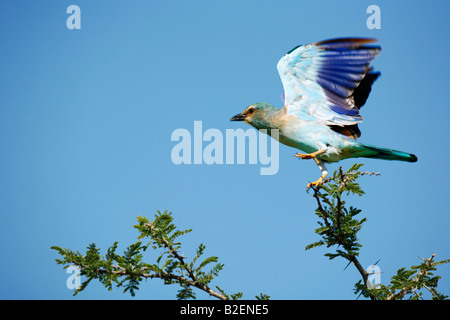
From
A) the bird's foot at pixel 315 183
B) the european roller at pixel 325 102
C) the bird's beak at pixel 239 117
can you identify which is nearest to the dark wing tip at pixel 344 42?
the european roller at pixel 325 102

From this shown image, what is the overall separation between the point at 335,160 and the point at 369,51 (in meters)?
1.63

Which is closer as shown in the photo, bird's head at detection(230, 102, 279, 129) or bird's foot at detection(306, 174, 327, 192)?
bird's foot at detection(306, 174, 327, 192)

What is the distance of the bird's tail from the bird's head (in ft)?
5.01

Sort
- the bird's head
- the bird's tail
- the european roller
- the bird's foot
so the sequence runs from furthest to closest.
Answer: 1. the bird's head
2. the european roller
3. the bird's tail
4. the bird's foot

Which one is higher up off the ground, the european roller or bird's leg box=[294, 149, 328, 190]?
the european roller

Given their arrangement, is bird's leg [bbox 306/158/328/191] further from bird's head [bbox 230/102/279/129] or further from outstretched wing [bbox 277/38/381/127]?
bird's head [bbox 230/102/279/129]

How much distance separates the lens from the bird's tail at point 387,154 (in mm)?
7196

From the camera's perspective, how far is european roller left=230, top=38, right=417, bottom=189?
7.38 m

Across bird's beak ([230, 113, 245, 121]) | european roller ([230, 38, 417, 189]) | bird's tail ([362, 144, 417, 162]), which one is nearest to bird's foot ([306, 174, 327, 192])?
european roller ([230, 38, 417, 189])

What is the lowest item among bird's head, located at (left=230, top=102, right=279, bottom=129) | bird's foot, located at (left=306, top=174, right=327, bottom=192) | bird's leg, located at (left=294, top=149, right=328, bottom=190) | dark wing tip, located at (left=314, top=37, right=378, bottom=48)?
bird's foot, located at (left=306, top=174, right=327, bottom=192)

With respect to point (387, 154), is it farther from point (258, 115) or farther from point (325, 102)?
point (258, 115)

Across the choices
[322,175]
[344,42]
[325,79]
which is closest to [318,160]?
[322,175]
